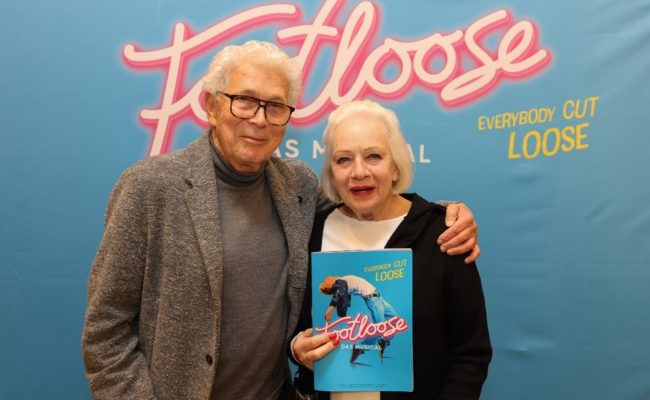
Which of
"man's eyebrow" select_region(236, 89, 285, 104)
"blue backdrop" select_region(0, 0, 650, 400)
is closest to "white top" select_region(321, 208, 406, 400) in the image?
"man's eyebrow" select_region(236, 89, 285, 104)

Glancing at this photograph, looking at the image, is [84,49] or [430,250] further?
[84,49]

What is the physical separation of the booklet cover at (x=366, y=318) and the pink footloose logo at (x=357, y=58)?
0.90 meters

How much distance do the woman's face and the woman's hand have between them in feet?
1.10

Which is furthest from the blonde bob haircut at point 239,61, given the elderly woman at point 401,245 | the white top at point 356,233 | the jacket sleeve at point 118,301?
the white top at point 356,233

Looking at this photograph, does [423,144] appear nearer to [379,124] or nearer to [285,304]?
[379,124]

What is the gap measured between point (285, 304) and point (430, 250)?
414 millimetres

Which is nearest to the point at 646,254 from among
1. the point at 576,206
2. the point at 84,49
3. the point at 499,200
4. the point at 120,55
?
the point at 576,206

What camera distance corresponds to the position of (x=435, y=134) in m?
1.87

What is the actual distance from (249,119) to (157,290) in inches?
18.8

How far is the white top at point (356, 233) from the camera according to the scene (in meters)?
1.28

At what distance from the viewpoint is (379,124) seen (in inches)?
49.7

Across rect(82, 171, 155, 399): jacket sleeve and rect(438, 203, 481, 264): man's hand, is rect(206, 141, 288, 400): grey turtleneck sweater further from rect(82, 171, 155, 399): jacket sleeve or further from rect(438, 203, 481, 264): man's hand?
rect(438, 203, 481, 264): man's hand

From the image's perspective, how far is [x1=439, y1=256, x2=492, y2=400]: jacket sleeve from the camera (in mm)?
1171


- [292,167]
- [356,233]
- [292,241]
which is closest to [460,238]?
[356,233]
